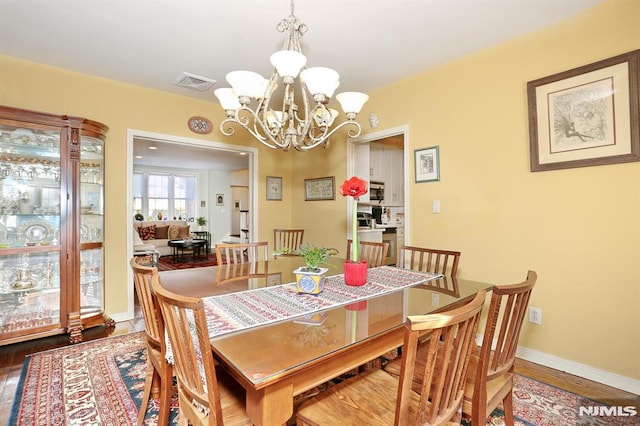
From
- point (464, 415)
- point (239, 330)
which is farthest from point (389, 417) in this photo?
point (239, 330)

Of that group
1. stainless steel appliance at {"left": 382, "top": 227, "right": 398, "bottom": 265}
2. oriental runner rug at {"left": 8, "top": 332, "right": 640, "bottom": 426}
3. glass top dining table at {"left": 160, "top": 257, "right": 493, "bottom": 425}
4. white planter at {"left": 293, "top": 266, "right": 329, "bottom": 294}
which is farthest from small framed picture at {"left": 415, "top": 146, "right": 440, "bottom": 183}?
stainless steel appliance at {"left": 382, "top": 227, "right": 398, "bottom": 265}

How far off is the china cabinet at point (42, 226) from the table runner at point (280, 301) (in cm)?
213

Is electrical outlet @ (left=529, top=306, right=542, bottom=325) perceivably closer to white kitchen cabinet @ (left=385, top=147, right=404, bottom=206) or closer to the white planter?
the white planter

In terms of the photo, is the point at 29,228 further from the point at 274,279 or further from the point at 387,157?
the point at 387,157

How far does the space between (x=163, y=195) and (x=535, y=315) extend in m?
8.97

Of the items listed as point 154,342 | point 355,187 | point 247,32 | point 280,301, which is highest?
point 247,32

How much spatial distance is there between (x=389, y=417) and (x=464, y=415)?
372 mm

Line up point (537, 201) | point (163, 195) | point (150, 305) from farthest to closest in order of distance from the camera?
point (163, 195)
point (537, 201)
point (150, 305)

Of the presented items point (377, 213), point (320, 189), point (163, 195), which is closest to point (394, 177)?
point (377, 213)

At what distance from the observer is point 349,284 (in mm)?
1707

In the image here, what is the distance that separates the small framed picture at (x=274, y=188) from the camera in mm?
4418

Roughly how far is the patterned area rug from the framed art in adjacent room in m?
5.84

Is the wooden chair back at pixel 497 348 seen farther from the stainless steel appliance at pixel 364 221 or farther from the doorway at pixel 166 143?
the doorway at pixel 166 143

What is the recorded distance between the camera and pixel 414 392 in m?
1.21
